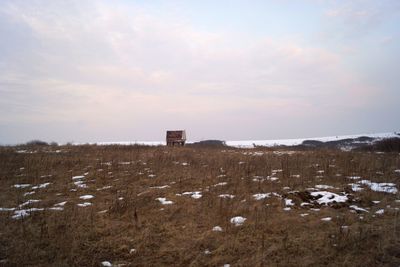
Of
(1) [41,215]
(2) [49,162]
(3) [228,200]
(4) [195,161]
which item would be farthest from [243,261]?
(2) [49,162]

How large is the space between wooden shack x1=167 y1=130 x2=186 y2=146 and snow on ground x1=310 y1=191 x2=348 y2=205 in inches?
953

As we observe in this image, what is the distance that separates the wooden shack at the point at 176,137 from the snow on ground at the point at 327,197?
2420 centimetres

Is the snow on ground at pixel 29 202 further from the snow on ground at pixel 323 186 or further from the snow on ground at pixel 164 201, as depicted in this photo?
the snow on ground at pixel 323 186

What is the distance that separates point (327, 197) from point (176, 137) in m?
25.1

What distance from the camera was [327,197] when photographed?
923 cm

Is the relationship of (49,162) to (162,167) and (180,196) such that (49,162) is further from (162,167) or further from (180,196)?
(180,196)

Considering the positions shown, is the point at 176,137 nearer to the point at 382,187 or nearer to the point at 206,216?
→ the point at 382,187

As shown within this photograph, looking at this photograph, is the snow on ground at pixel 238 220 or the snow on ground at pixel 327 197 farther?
the snow on ground at pixel 327 197

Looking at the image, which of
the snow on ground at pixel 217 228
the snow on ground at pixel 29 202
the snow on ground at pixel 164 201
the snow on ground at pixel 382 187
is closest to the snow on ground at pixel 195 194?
the snow on ground at pixel 164 201

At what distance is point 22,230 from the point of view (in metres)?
7.40

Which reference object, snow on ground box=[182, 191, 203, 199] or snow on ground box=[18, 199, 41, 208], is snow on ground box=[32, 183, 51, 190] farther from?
snow on ground box=[182, 191, 203, 199]

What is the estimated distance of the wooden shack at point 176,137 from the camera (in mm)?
33250

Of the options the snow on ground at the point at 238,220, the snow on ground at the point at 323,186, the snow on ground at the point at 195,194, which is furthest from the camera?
the snow on ground at the point at 323,186

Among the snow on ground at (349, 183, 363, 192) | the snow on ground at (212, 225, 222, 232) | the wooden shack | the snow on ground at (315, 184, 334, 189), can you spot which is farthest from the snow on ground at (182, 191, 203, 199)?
the wooden shack
